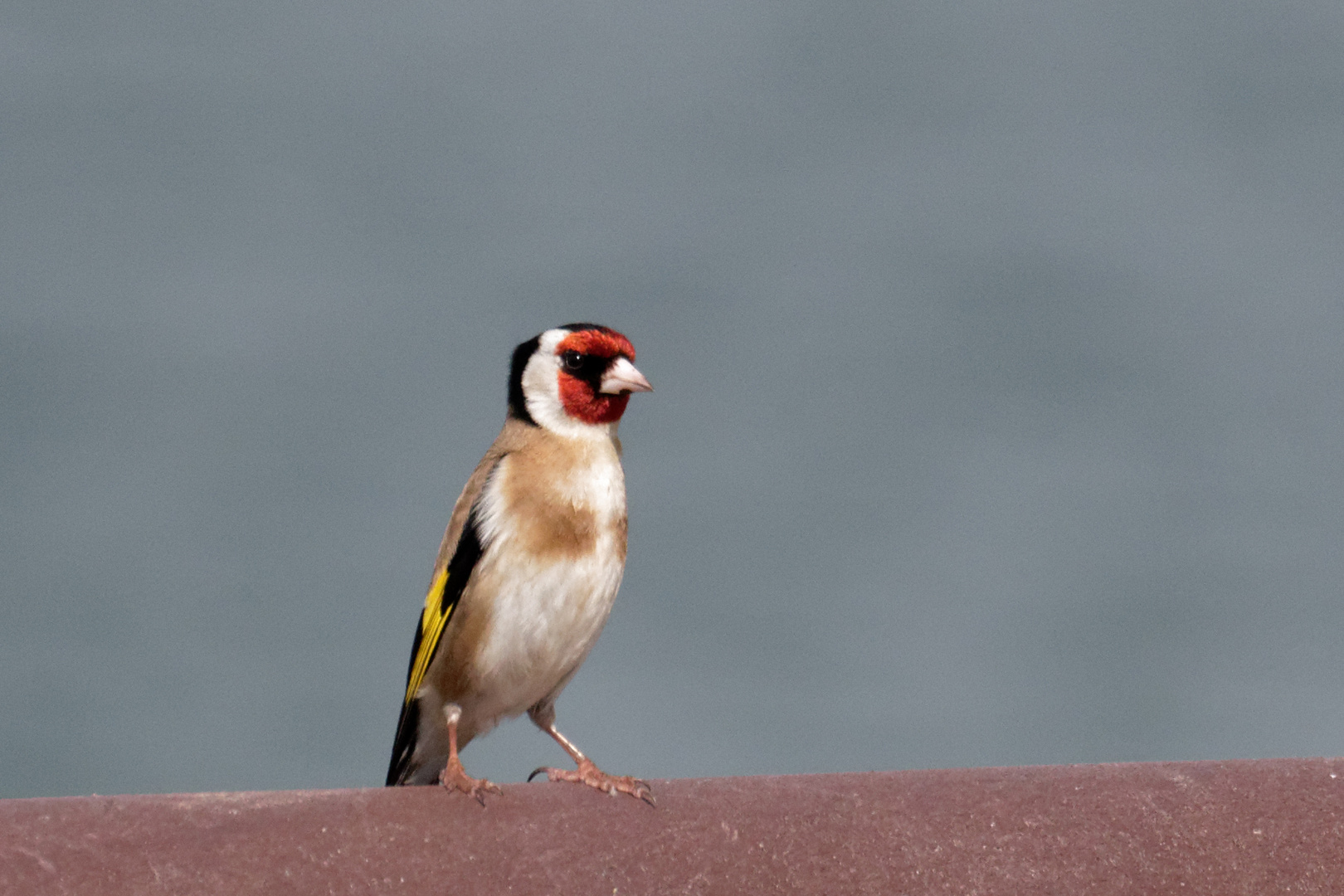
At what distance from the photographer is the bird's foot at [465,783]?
2.94 m

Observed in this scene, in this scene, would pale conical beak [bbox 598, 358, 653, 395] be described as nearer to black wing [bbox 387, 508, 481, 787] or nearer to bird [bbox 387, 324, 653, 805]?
bird [bbox 387, 324, 653, 805]

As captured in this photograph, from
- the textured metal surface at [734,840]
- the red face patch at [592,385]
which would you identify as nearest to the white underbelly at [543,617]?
the red face patch at [592,385]

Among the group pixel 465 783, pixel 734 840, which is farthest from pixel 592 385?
pixel 734 840

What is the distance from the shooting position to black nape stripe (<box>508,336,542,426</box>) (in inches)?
189

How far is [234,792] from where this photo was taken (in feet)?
8.96

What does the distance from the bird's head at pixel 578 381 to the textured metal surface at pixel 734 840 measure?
1.93 metres

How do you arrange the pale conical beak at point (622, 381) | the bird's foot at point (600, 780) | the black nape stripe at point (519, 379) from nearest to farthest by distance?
the bird's foot at point (600, 780)
the pale conical beak at point (622, 381)
the black nape stripe at point (519, 379)

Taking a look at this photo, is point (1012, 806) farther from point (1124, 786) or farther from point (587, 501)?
point (587, 501)

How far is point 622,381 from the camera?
4.59 meters

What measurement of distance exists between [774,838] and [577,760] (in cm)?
147

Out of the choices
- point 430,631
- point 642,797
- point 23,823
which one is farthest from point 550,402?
point 23,823

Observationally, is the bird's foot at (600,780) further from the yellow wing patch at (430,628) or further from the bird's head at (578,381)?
the bird's head at (578,381)

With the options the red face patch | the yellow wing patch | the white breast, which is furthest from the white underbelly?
the red face patch

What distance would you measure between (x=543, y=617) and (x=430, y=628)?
347 millimetres
